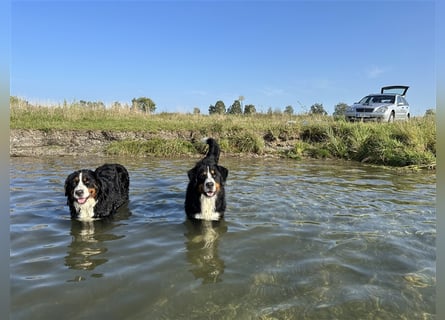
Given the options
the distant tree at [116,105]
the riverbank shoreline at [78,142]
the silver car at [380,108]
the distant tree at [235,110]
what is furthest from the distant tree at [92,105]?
the silver car at [380,108]

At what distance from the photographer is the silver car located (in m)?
18.7

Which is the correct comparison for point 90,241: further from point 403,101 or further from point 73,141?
point 403,101

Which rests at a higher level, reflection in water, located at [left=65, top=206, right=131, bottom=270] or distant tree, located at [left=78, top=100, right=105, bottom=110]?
distant tree, located at [left=78, top=100, right=105, bottom=110]

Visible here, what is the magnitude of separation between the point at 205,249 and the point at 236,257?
1.71ft

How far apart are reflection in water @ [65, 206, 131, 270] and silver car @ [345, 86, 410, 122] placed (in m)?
15.5

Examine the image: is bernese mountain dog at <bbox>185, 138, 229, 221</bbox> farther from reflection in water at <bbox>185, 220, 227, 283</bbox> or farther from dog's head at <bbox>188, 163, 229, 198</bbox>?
reflection in water at <bbox>185, 220, 227, 283</bbox>

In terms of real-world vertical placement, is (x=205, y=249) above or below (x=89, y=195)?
below

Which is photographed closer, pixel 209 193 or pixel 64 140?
pixel 209 193

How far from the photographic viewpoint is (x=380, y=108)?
1878cm

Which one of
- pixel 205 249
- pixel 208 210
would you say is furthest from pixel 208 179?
pixel 205 249

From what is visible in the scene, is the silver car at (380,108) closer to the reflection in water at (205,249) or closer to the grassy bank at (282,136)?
the grassy bank at (282,136)

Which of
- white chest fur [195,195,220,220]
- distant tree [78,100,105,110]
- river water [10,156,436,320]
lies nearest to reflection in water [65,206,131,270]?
river water [10,156,436,320]

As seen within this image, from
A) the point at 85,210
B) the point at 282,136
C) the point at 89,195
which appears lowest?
the point at 85,210

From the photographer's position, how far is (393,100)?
19.7m
